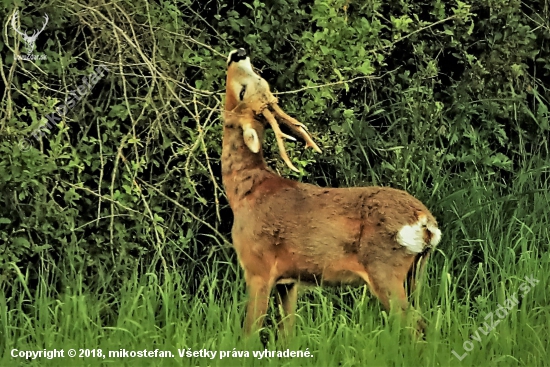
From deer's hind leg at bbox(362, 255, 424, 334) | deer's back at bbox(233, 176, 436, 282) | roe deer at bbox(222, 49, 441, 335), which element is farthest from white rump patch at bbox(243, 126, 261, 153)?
deer's hind leg at bbox(362, 255, 424, 334)

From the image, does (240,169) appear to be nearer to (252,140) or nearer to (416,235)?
(252,140)

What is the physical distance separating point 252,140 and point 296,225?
1.47ft

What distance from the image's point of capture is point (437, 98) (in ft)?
19.9

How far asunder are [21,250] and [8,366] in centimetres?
66

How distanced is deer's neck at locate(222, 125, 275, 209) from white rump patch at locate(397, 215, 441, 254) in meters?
0.69

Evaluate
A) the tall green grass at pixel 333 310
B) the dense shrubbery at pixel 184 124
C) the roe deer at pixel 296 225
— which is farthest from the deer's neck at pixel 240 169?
the tall green grass at pixel 333 310

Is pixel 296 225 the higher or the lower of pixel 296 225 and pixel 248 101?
the lower

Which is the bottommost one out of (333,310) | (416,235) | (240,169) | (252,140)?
(333,310)

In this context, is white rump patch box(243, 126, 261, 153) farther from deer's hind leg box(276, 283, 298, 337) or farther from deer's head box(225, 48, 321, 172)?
deer's hind leg box(276, 283, 298, 337)

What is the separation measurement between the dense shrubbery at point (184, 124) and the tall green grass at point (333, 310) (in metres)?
0.06

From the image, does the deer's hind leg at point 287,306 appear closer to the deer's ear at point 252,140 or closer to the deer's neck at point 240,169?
the deer's neck at point 240,169

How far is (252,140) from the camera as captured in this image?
15.6 feet

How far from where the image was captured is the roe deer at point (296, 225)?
179 inches

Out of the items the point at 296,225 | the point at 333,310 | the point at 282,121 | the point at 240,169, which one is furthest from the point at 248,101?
the point at 333,310
